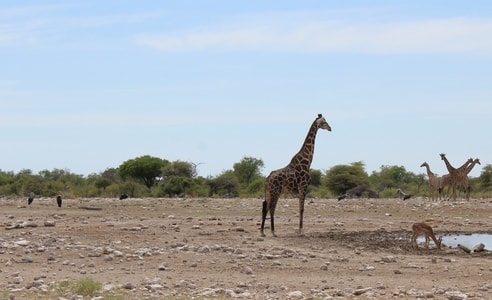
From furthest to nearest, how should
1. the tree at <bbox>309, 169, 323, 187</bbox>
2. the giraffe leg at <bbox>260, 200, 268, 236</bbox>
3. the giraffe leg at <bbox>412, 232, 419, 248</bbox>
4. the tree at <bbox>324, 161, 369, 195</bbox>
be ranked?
the tree at <bbox>309, 169, 323, 187</bbox> → the tree at <bbox>324, 161, 369, 195</bbox> → the giraffe leg at <bbox>260, 200, 268, 236</bbox> → the giraffe leg at <bbox>412, 232, 419, 248</bbox>

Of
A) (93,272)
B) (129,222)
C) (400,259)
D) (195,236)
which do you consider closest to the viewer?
(93,272)

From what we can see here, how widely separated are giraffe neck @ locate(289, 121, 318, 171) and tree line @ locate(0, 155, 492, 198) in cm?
1667

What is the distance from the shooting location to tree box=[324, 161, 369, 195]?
46.0m

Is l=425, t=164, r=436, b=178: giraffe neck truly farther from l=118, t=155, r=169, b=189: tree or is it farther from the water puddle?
l=118, t=155, r=169, b=189: tree

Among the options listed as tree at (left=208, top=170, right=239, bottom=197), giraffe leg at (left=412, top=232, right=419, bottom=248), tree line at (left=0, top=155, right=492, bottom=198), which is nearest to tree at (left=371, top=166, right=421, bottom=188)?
tree line at (left=0, top=155, right=492, bottom=198)

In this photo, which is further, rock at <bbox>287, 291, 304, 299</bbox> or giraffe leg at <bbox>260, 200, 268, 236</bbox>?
giraffe leg at <bbox>260, 200, 268, 236</bbox>

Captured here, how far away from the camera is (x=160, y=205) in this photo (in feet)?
96.6

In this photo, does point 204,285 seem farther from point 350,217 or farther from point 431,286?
point 350,217

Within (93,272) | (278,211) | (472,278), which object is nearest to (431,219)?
(278,211)

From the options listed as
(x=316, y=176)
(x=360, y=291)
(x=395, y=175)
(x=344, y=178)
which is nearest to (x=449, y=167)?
(x=344, y=178)

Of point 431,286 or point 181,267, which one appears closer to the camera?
point 431,286

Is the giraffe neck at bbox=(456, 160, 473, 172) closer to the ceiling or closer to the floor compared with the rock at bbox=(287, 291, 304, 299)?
closer to the ceiling

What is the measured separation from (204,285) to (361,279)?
7.63 ft

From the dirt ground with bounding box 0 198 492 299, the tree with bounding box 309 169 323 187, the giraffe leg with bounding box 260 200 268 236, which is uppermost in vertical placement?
the tree with bounding box 309 169 323 187
